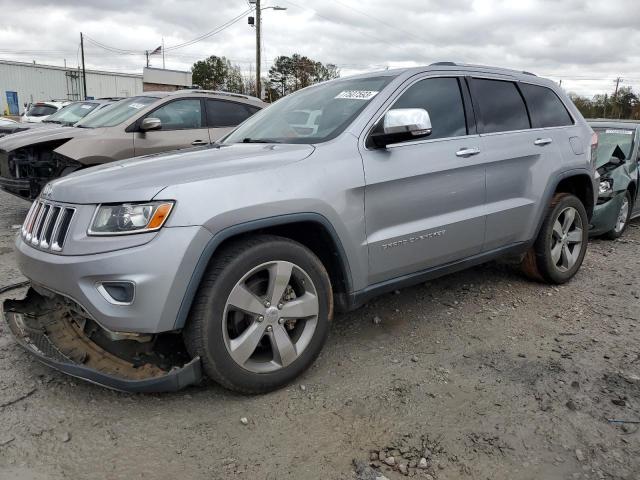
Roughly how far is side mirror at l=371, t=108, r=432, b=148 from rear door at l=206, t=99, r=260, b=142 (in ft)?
15.0

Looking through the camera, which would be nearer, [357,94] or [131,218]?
[131,218]

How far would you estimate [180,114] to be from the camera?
7.27 m

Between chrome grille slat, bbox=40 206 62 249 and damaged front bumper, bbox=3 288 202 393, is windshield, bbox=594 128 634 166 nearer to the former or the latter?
damaged front bumper, bbox=3 288 202 393

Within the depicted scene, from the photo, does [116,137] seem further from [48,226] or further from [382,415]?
[382,415]

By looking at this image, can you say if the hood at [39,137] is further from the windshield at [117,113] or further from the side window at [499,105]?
the side window at [499,105]

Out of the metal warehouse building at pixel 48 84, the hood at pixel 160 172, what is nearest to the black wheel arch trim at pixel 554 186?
the hood at pixel 160 172

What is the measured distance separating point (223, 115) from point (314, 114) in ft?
14.3

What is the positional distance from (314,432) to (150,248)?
1.19 m

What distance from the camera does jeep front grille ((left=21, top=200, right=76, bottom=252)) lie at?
2641mm

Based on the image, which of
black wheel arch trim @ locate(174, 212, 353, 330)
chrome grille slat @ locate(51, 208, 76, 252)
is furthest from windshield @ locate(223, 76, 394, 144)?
chrome grille slat @ locate(51, 208, 76, 252)

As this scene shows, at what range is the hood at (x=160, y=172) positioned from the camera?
2539mm

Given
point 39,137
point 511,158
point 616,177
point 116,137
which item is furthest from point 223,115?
point 616,177

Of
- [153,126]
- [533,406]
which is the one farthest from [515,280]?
[153,126]

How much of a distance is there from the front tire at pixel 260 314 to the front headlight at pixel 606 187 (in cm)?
525
